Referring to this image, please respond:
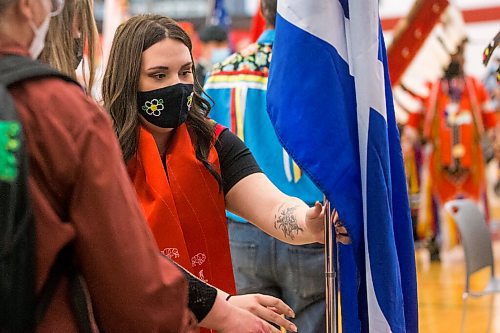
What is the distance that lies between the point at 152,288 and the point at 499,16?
11.9m

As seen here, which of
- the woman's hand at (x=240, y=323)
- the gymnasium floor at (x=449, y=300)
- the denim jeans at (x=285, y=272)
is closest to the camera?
the woman's hand at (x=240, y=323)

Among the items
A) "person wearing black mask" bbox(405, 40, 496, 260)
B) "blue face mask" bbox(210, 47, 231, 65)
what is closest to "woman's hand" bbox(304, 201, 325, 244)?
"blue face mask" bbox(210, 47, 231, 65)

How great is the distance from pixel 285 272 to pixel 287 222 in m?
0.73

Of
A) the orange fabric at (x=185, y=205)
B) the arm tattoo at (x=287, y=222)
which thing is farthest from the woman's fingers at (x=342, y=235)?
the orange fabric at (x=185, y=205)

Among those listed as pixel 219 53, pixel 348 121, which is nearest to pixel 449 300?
pixel 219 53

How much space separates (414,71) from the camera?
535cm

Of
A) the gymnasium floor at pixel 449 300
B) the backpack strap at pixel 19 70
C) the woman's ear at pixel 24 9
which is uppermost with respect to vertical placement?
the woman's ear at pixel 24 9

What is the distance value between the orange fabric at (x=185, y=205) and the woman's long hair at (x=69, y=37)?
0.25 metres

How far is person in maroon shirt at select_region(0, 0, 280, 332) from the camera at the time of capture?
1274 mm

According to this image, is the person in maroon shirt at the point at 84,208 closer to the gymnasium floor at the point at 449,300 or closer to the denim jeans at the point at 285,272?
the denim jeans at the point at 285,272

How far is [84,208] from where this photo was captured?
4.23ft

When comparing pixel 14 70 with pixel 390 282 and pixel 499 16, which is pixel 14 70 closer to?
pixel 390 282

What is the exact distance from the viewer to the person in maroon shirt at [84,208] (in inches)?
50.2

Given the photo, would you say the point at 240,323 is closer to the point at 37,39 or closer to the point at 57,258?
the point at 57,258
